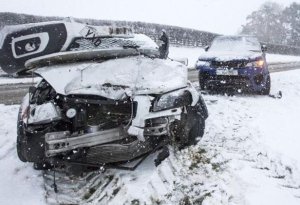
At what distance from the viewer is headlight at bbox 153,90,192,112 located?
13.1 ft

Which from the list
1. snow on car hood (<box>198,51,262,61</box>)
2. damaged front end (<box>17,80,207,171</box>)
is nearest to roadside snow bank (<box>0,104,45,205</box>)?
damaged front end (<box>17,80,207,171</box>)

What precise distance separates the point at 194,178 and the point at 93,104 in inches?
56.0

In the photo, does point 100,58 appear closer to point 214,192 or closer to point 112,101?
point 112,101

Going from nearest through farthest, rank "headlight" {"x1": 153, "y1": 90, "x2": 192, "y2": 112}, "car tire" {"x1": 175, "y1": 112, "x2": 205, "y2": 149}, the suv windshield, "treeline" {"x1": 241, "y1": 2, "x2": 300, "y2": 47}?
"headlight" {"x1": 153, "y1": 90, "x2": 192, "y2": 112}
"car tire" {"x1": 175, "y1": 112, "x2": 205, "y2": 149}
the suv windshield
"treeline" {"x1": 241, "y1": 2, "x2": 300, "y2": 47}

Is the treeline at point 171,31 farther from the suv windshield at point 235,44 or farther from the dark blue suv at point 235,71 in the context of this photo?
the dark blue suv at point 235,71

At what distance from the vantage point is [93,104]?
4090 mm

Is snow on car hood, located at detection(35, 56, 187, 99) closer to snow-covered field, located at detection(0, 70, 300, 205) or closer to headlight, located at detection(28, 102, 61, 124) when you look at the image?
headlight, located at detection(28, 102, 61, 124)

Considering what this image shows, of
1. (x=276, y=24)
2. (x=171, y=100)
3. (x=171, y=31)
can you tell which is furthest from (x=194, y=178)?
(x=276, y=24)

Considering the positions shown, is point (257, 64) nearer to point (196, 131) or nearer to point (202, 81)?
point (202, 81)

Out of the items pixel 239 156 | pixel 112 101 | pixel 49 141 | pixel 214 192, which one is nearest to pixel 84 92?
pixel 112 101

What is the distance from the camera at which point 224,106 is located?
8.10 metres

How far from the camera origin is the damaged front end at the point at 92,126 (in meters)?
3.84

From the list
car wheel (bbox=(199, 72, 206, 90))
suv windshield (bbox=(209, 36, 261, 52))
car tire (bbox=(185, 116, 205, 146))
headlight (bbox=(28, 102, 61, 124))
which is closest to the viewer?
headlight (bbox=(28, 102, 61, 124))

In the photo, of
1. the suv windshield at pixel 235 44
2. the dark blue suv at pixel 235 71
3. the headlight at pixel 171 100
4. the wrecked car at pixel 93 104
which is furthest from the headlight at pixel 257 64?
the headlight at pixel 171 100
